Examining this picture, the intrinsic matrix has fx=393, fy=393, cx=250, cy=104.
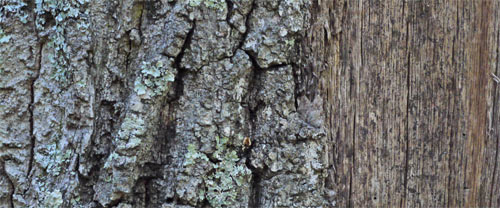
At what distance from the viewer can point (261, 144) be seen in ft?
4.53

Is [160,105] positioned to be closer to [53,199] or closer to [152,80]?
[152,80]

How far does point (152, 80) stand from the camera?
4.32ft

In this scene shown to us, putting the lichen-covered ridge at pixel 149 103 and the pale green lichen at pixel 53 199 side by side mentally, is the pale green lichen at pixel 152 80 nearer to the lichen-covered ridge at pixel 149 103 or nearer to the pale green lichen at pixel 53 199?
the lichen-covered ridge at pixel 149 103

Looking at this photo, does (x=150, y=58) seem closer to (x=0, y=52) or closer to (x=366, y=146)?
(x=0, y=52)

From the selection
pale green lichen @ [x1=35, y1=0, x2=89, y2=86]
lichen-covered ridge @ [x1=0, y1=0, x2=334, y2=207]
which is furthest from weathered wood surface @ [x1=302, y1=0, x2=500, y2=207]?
pale green lichen @ [x1=35, y1=0, x2=89, y2=86]

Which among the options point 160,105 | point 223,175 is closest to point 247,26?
→ point 160,105

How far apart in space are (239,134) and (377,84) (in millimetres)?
573

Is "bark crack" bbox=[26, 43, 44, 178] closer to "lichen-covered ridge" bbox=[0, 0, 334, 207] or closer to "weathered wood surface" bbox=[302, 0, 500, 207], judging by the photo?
"lichen-covered ridge" bbox=[0, 0, 334, 207]

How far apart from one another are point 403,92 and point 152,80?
94cm

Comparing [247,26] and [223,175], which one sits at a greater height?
[247,26]

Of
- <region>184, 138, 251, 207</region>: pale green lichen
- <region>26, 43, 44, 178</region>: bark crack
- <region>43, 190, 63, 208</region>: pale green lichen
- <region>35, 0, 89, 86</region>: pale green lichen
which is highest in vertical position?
<region>35, 0, 89, 86</region>: pale green lichen

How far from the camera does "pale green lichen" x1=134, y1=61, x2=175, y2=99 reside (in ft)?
4.32

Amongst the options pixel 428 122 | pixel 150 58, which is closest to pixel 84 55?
pixel 150 58

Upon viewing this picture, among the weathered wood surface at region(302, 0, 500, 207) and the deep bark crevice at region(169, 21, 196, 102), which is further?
the weathered wood surface at region(302, 0, 500, 207)
